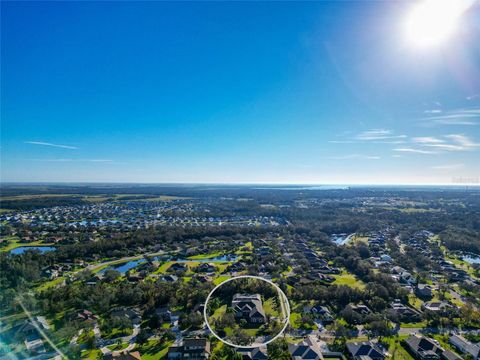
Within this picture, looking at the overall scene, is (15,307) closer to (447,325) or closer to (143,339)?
(143,339)

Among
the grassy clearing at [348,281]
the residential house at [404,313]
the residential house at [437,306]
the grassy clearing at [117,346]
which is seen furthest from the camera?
the grassy clearing at [348,281]

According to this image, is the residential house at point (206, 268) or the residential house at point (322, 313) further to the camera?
the residential house at point (206, 268)

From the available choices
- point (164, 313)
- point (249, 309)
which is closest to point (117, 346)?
point (164, 313)

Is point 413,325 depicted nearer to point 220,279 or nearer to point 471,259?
point 220,279

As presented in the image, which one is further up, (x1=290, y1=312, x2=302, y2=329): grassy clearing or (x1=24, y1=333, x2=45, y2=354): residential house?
(x1=24, y1=333, x2=45, y2=354): residential house

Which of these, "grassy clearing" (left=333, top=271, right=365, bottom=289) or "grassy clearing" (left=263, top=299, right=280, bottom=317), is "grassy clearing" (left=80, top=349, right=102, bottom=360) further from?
"grassy clearing" (left=333, top=271, right=365, bottom=289)

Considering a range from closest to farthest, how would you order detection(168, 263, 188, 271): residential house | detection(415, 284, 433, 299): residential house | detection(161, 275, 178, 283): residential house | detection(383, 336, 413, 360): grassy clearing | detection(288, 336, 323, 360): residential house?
detection(288, 336, 323, 360): residential house < detection(383, 336, 413, 360): grassy clearing < detection(415, 284, 433, 299): residential house < detection(161, 275, 178, 283): residential house < detection(168, 263, 188, 271): residential house

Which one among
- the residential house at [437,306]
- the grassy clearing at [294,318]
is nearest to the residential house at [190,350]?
the grassy clearing at [294,318]

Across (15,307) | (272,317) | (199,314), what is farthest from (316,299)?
(15,307)

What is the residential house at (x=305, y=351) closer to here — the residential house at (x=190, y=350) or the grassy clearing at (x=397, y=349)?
the grassy clearing at (x=397, y=349)

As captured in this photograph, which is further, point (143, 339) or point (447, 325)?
point (447, 325)

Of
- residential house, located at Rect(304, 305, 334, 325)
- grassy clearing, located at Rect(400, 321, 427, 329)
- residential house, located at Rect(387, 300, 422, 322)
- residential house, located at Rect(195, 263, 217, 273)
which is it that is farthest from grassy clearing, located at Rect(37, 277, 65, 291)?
grassy clearing, located at Rect(400, 321, 427, 329)
